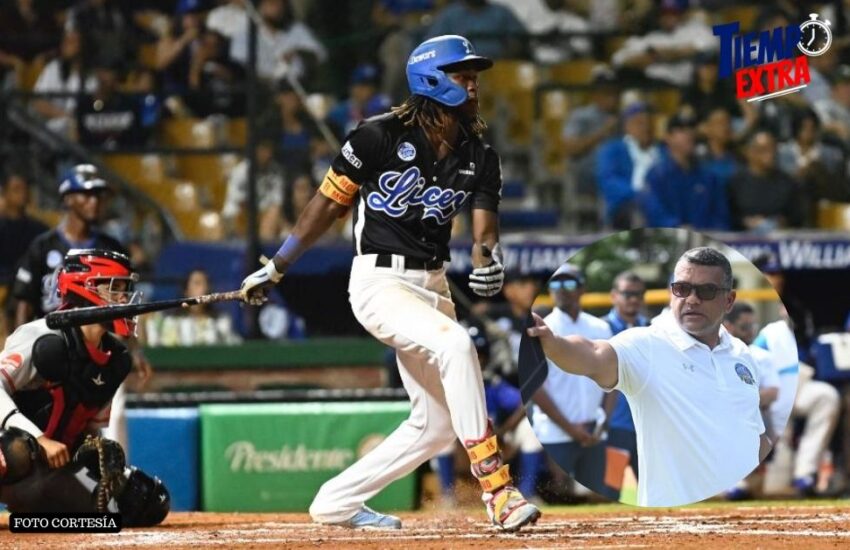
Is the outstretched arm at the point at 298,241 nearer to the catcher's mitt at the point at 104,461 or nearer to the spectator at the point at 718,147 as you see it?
the catcher's mitt at the point at 104,461

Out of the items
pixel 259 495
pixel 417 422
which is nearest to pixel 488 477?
pixel 417 422

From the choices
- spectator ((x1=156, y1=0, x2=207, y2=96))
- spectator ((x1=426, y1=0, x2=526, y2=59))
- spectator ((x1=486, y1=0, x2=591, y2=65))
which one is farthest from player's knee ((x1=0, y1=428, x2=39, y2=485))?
spectator ((x1=486, y1=0, x2=591, y2=65))

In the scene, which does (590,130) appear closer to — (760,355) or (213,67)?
(213,67)

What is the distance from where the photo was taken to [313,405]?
11.1 metres

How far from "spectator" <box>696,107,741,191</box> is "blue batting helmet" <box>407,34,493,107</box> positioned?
6.65 m

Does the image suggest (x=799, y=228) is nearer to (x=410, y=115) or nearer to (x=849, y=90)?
(x=849, y=90)

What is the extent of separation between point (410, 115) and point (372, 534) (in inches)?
Answer: 64.9

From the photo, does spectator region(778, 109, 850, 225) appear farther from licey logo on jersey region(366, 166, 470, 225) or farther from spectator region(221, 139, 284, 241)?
licey logo on jersey region(366, 166, 470, 225)

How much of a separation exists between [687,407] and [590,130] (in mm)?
7098

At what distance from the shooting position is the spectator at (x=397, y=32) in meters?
14.0

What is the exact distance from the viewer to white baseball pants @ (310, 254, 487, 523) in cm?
640

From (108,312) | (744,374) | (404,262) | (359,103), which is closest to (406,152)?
(404,262)

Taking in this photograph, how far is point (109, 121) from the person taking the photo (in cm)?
1300

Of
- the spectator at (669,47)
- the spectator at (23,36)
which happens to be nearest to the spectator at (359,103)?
the spectator at (669,47)
